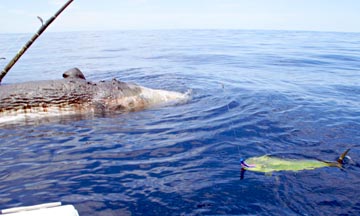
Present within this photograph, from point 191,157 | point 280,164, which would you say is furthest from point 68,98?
point 280,164

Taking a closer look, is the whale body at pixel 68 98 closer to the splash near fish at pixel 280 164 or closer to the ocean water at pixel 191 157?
the ocean water at pixel 191 157

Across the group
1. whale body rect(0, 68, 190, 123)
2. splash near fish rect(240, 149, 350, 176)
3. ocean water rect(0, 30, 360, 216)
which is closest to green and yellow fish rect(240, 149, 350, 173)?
splash near fish rect(240, 149, 350, 176)

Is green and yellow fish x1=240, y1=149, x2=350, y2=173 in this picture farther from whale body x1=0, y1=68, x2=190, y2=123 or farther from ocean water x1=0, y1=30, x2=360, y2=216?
whale body x1=0, y1=68, x2=190, y2=123

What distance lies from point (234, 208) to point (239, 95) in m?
5.68

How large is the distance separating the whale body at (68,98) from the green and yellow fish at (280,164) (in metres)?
3.79

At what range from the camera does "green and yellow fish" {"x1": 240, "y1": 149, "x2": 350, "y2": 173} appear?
4250mm

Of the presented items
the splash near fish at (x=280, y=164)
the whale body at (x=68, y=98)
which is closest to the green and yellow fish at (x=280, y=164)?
the splash near fish at (x=280, y=164)

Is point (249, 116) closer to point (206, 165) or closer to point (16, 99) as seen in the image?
point (206, 165)

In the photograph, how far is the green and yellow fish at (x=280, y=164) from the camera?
4250 millimetres

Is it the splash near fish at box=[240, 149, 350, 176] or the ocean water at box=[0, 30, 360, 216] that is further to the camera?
the splash near fish at box=[240, 149, 350, 176]

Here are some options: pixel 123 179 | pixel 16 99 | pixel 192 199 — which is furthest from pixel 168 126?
pixel 16 99

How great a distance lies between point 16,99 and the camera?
6414mm

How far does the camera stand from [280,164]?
4383mm

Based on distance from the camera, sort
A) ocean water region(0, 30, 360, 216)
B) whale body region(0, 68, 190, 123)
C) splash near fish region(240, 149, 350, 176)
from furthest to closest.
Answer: whale body region(0, 68, 190, 123) < splash near fish region(240, 149, 350, 176) < ocean water region(0, 30, 360, 216)
